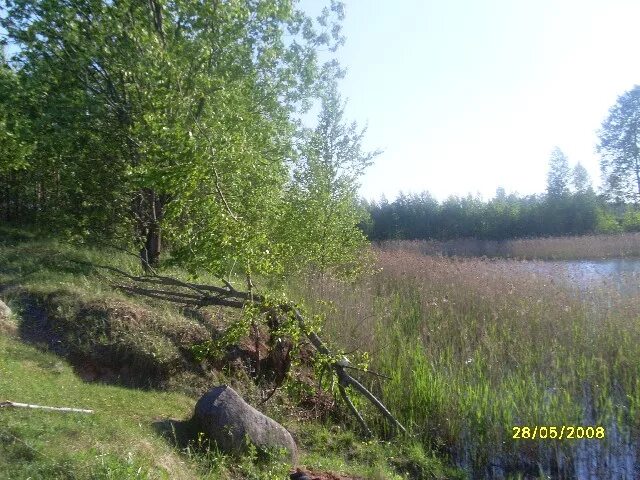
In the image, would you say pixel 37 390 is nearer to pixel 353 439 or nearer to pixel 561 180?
pixel 353 439

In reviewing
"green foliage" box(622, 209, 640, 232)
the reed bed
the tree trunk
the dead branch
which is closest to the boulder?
the dead branch

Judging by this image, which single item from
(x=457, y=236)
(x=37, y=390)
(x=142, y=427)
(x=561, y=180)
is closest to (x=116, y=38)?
(x=37, y=390)

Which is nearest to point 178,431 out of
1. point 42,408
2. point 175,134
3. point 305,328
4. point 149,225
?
point 42,408

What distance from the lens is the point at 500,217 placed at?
35812 millimetres

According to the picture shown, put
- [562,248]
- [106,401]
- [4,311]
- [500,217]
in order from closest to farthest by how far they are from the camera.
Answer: [106,401] → [4,311] → [562,248] → [500,217]

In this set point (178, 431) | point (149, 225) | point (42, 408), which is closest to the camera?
point (42, 408)

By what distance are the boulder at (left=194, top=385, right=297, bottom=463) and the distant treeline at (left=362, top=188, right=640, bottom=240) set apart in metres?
25.7

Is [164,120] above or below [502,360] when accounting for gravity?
above

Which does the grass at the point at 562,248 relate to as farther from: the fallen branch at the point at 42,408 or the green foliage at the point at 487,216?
the fallen branch at the point at 42,408

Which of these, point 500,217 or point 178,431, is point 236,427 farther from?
point 500,217

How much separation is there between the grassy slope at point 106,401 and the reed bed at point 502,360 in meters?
0.83

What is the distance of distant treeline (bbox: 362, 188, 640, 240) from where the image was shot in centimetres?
3256
